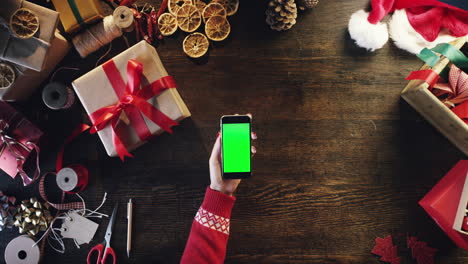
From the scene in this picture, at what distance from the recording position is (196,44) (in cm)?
132

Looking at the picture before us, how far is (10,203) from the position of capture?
4.37 feet

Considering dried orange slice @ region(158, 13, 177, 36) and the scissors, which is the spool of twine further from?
the scissors

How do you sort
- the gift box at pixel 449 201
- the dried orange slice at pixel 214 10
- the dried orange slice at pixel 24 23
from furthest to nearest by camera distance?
the dried orange slice at pixel 214 10, the gift box at pixel 449 201, the dried orange slice at pixel 24 23

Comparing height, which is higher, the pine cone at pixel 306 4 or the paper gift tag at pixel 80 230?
the pine cone at pixel 306 4

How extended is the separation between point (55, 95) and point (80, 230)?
58cm

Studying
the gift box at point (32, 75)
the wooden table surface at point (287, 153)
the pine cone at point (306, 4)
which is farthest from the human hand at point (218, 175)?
the gift box at point (32, 75)

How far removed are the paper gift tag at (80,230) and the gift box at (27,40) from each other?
650 millimetres

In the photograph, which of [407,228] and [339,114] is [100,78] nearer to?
[339,114]

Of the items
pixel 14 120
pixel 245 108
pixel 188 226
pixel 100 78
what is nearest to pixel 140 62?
pixel 100 78

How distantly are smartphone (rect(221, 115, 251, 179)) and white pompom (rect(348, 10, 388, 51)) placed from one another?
25.7 inches

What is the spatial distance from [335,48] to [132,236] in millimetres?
1197

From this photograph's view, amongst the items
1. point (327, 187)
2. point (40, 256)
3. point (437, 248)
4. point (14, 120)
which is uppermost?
point (14, 120)

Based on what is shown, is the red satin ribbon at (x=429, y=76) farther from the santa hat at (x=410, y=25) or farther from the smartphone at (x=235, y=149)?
the smartphone at (x=235, y=149)

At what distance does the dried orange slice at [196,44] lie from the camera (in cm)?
132
